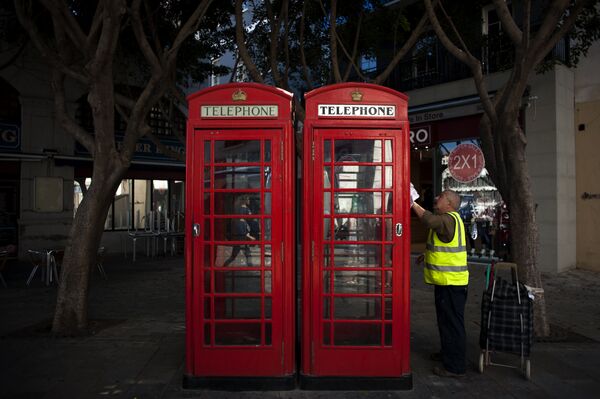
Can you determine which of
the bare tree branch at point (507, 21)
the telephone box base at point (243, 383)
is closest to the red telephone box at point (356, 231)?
the telephone box base at point (243, 383)

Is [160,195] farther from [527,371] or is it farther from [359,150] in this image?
[527,371]

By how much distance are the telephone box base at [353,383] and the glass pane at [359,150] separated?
207 centimetres

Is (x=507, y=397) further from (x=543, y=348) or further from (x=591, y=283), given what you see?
(x=591, y=283)

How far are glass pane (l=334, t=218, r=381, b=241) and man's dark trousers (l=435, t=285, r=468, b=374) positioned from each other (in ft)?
3.27

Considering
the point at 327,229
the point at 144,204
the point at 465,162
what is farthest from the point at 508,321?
the point at 144,204

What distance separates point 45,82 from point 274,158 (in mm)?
12903

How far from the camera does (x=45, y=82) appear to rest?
14.2 m

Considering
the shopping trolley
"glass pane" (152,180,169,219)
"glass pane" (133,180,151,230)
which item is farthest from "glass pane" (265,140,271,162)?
"glass pane" (152,180,169,219)

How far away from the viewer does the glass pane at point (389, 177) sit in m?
4.29

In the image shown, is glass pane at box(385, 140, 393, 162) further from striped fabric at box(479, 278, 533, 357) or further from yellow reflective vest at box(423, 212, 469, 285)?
striped fabric at box(479, 278, 533, 357)

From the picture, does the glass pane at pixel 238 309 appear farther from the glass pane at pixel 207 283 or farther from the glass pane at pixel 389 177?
the glass pane at pixel 389 177

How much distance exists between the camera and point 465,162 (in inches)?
500

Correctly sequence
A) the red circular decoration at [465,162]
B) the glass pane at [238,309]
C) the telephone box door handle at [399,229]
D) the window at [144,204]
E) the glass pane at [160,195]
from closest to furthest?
the telephone box door handle at [399,229], the glass pane at [238,309], the red circular decoration at [465,162], the window at [144,204], the glass pane at [160,195]

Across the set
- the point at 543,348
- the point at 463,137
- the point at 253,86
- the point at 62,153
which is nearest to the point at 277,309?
the point at 253,86
